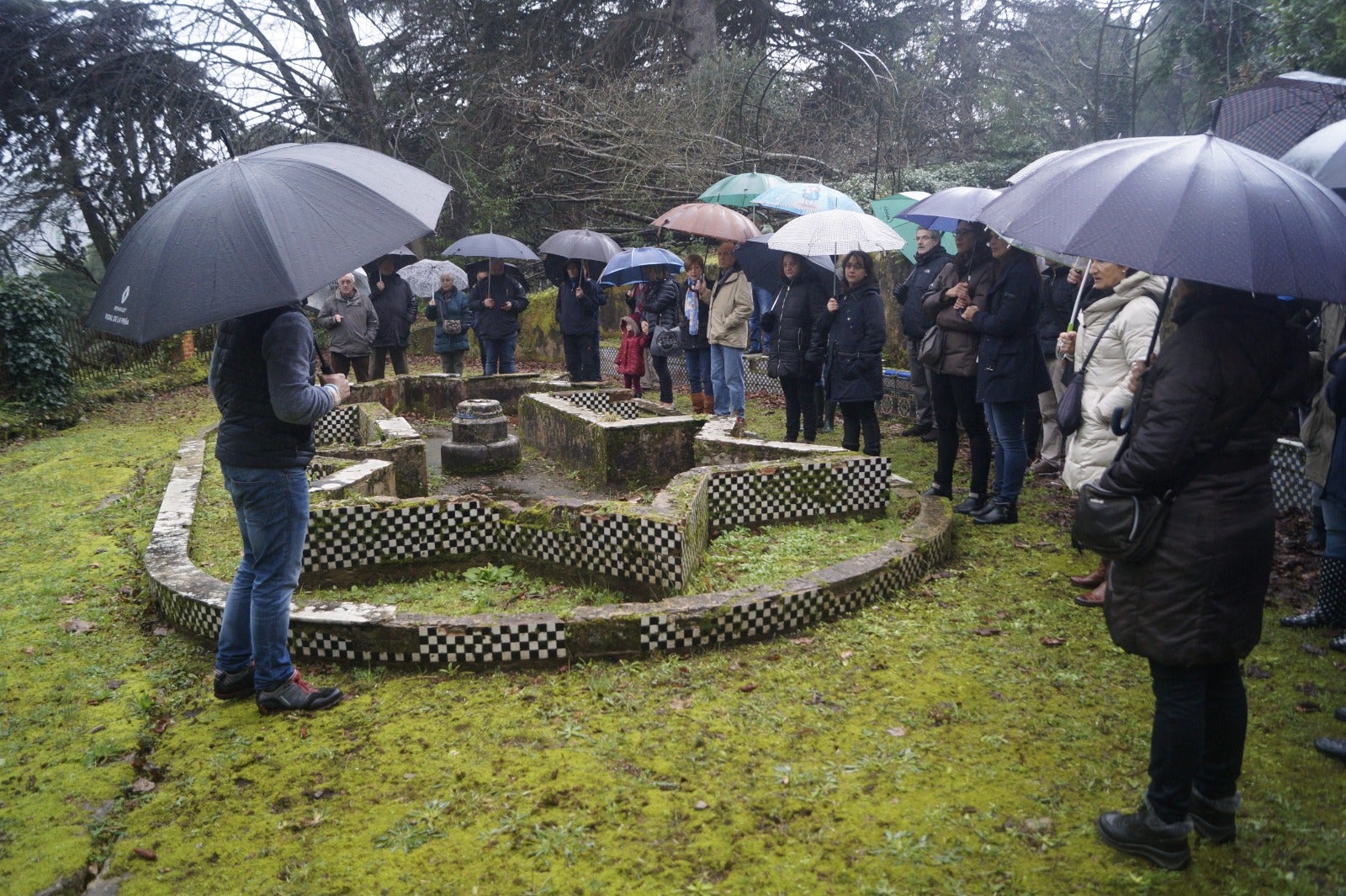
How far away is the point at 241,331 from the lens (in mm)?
3590

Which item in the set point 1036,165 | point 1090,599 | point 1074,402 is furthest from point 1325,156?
point 1090,599

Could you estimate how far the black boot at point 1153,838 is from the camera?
108 inches

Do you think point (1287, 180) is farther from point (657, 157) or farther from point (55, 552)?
point (657, 157)

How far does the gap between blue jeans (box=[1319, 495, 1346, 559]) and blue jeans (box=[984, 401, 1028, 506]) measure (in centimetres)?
176

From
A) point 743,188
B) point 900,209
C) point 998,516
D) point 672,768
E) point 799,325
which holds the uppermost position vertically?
point 743,188

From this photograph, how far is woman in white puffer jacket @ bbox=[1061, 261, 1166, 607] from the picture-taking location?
4.35 meters

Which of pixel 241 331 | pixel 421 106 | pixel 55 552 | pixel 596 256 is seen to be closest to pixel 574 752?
pixel 241 331

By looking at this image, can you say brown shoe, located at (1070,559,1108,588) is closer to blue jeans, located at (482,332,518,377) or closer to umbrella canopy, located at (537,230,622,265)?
umbrella canopy, located at (537,230,622,265)

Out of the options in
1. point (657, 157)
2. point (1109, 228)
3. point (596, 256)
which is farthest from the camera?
point (657, 157)

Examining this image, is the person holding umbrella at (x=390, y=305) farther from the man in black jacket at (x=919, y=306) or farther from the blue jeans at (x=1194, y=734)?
the blue jeans at (x=1194, y=734)

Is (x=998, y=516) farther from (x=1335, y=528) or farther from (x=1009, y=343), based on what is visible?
(x=1335, y=528)

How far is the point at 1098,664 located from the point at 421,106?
1919cm

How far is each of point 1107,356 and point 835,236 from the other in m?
3.01

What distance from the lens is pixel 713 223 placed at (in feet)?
29.2
